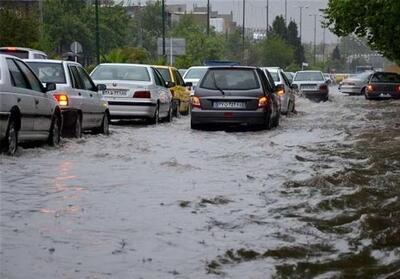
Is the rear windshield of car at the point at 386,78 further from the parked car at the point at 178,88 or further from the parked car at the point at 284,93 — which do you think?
the parked car at the point at 178,88

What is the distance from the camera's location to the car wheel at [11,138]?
10770mm

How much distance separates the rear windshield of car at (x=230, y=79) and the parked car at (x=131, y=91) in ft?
5.73

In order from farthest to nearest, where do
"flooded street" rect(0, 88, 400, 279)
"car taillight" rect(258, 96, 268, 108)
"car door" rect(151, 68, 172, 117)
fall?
"car door" rect(151, 68, 172, 117), "car taillight" rect(258, 96, 268, 108), "flooded street" rect(0, 88, 400, 279)

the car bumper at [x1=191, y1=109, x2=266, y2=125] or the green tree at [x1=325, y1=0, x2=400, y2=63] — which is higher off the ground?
the green tree at [x1=325, y1=0, x2=400, y2=63]

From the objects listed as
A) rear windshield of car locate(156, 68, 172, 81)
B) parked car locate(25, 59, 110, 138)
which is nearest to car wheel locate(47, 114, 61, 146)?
parked car locate(25, 59, 110, 138)

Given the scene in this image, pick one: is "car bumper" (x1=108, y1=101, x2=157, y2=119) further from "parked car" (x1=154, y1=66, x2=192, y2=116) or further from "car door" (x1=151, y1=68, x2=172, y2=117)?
"parked car" (x1=154, y1=66, x2=192, y2=116)

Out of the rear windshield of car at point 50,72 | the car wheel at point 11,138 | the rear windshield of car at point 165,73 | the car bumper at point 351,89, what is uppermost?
the rear windshield of car at point 50,72

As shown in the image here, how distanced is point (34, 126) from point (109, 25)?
67.5 meters

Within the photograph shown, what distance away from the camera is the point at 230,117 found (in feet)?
56.6

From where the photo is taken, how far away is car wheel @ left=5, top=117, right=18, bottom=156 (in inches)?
424

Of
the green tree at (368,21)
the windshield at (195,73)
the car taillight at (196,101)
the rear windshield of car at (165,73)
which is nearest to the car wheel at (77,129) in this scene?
the car taillight at (196,101)

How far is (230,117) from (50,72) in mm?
4174

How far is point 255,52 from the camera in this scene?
331 feet

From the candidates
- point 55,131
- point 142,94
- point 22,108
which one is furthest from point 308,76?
point 22,108
